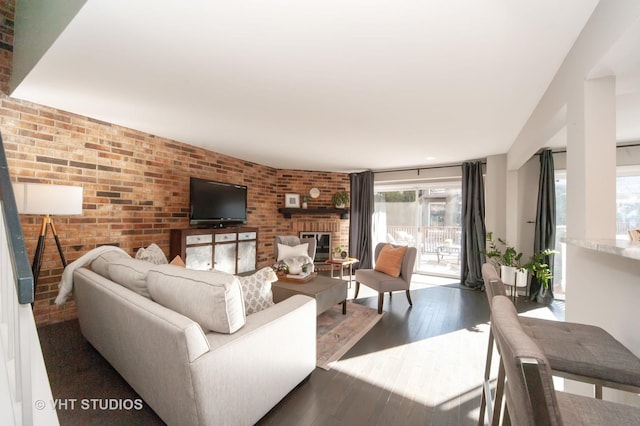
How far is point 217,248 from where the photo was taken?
3.87 metres

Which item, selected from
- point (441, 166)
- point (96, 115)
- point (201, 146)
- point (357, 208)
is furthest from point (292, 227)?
point (96, 115)

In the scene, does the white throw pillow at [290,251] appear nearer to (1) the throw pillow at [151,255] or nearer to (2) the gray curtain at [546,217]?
(1) the throw pillow at [151,255]

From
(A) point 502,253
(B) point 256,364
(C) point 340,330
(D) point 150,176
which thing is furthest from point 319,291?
(A) point 502,253

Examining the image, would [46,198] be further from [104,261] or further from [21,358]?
[21,358]

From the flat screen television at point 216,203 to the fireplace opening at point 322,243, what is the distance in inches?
61.1

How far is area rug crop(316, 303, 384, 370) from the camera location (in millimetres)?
2184

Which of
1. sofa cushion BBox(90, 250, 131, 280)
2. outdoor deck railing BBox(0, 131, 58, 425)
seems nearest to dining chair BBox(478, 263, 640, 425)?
outdoor deck railing BBox(0, 131, 58, 425)

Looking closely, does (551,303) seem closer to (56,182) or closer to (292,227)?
(292,227)

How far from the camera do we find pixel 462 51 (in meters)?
1.48

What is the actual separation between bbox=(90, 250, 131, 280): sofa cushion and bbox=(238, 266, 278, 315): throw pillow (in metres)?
1.14

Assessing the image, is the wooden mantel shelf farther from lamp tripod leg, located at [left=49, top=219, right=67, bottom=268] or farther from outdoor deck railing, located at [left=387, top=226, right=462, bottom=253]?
lamp tripod leg, located at [left=49, top=219, right=67, bottom=268]

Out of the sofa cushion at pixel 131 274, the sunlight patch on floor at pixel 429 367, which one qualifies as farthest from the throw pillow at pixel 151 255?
the sunlight patch on floor at pixel 429 367

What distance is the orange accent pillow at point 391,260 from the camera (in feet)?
11.0

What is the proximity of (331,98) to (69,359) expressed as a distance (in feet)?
9.67
